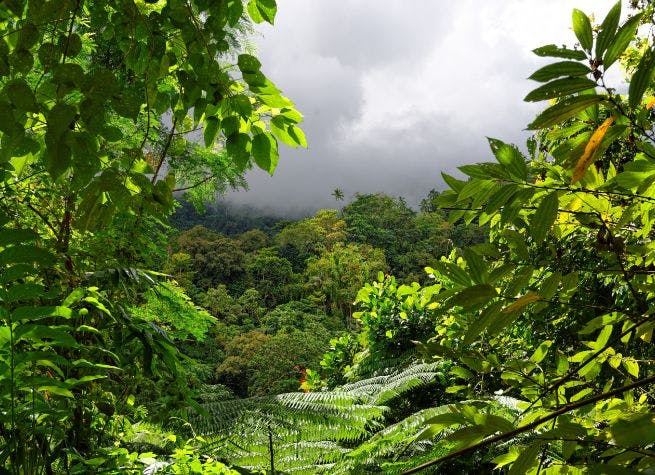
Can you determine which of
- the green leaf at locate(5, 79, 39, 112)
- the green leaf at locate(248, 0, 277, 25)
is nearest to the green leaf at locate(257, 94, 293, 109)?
the green leaf at locate(248, 0, 277, 25)

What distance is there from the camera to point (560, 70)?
1.13 feet

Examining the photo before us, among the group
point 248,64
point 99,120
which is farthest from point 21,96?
point 248,64

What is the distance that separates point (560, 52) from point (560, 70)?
0.02 m

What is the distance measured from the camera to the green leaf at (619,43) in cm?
33

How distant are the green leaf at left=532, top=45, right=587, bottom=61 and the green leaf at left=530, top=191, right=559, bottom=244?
0.36ft

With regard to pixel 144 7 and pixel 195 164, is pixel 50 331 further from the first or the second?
pixel 195 164

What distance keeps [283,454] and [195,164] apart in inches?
145

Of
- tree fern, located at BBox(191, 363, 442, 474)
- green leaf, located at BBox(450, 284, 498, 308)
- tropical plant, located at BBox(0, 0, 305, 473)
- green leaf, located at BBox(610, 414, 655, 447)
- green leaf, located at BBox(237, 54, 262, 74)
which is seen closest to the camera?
green leaf, located at BBox(610, 414, 655, 447)

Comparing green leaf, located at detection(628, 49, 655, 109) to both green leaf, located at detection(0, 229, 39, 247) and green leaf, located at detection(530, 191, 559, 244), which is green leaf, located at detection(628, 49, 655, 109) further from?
green leaf, located at detection(0, 229, 39, 247)

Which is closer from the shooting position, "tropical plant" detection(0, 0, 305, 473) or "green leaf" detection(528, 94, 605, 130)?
"green leaf" detection(528, 94, 605, 130)

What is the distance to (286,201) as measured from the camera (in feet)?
148

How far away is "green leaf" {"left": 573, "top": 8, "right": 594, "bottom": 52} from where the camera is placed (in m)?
0.35

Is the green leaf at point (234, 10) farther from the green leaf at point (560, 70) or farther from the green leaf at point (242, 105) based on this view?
the green leaf at point (560, 70)

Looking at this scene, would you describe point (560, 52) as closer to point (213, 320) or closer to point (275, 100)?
point (275, 100)
